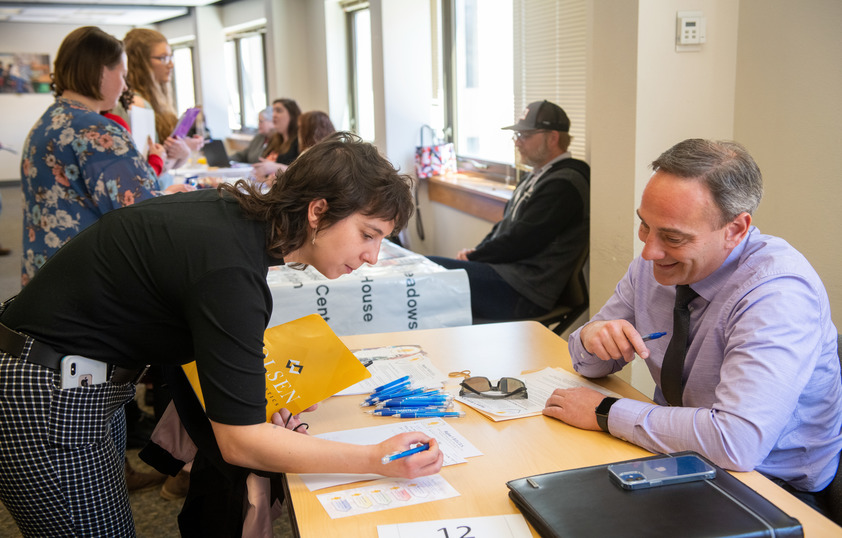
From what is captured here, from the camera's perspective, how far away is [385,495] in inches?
45.7

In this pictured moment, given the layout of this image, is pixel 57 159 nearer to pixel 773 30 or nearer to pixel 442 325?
pixel 442 325

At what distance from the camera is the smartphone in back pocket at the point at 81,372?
4.02 ft

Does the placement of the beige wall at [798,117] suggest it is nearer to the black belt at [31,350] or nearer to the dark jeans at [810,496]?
the dark jeans at [810,496]

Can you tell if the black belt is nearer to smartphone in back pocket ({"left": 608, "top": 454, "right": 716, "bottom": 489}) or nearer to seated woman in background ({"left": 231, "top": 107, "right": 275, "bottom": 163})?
smartphone in back pocket ({"left": 608, "top": 454, "right": 716, "bottom": 489})

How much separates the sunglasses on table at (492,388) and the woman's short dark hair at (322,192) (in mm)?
450

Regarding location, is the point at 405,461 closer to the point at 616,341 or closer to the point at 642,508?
the point at 642,508

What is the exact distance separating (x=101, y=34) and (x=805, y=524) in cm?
230

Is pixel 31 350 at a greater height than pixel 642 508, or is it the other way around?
pixel 31 350

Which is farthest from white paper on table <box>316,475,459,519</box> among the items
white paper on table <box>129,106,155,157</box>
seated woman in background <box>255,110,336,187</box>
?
seated woman in background <box>255,110,336,187</box>

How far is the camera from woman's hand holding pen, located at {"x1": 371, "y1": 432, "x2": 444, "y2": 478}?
1.16 m

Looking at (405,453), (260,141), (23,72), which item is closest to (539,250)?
(405,453)

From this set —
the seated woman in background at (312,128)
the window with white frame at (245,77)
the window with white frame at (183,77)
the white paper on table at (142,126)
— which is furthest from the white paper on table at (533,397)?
the window with white frame at (183,77)

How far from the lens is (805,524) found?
106cm

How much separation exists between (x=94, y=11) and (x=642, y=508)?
11.6 metres
